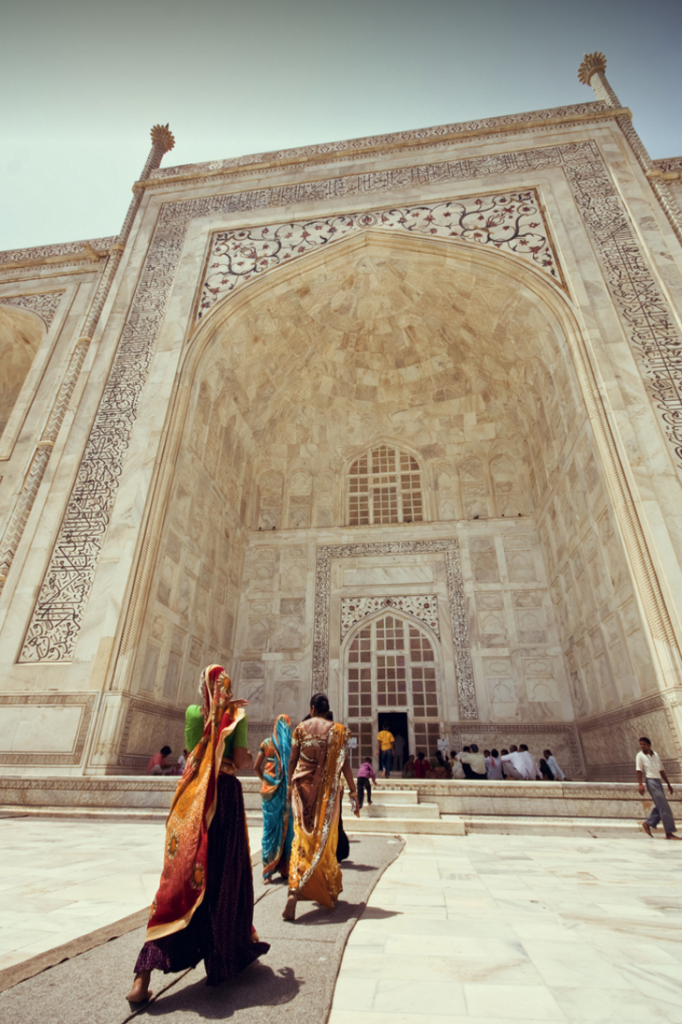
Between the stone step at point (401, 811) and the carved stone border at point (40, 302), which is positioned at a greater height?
the carved stone border at point (40, 302)

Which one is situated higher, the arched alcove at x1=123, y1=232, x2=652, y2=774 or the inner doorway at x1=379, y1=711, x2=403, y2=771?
the arched alcove at x1=123, y1=232, x2=652, y2=774

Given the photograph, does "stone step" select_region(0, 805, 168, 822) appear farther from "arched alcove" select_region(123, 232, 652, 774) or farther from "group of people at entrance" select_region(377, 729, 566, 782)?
"group of people at entrance" select_region(377, 729, 566, 782)

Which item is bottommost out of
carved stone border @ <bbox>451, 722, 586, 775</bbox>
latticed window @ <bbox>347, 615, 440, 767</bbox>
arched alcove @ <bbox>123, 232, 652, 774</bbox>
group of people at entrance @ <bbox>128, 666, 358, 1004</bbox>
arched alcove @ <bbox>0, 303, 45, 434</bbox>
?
group of people at entrance @ <bbox>128, 666, 358, 1004</bbox>

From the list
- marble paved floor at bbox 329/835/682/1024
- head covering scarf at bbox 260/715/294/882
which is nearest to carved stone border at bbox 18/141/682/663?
head covering scarf at bbox 260/715/294/882

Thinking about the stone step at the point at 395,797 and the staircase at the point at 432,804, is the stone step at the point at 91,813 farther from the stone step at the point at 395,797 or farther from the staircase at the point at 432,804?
the stone step at the point at 395,797

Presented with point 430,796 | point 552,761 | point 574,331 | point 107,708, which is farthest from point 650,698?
point 107,708

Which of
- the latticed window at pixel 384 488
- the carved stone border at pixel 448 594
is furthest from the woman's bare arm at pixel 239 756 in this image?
the latticed window at pixel 384 488

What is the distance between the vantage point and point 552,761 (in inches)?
281

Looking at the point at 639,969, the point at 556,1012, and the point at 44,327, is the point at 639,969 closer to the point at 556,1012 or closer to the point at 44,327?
the point at 556,1012

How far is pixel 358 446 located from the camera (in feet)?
37.0

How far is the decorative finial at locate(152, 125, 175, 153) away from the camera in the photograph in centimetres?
1180

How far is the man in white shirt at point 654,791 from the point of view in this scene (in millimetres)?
4320

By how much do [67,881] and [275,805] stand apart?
0.97 m

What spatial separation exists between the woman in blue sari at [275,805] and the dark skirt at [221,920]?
Answer: 105cm
